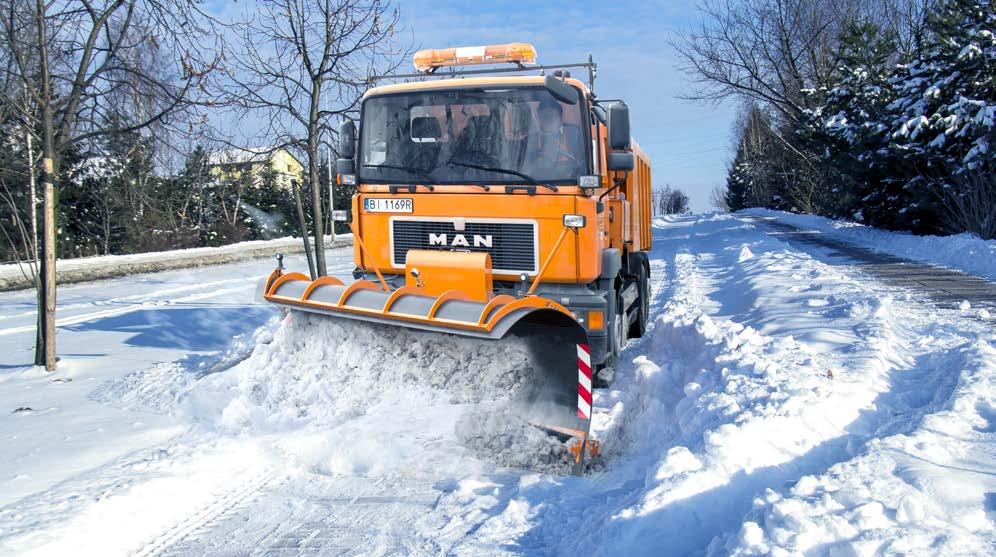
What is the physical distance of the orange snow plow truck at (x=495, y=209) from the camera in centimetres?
536

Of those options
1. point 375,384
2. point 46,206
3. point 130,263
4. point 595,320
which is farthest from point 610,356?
point 130,263

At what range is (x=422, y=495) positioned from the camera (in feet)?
14.1

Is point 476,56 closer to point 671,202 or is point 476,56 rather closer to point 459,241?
point 459,241

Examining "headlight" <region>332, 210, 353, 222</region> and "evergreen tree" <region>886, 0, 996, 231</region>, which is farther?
"evergreen tree" <region>886, 0, 996, 231</region>

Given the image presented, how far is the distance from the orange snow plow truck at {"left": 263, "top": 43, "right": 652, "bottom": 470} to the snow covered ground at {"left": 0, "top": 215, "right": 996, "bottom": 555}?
35 cm

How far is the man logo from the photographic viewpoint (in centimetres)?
582

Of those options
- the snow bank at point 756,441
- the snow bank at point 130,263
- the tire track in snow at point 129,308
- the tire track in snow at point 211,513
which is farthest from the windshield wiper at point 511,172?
the snow bank at point 130,263

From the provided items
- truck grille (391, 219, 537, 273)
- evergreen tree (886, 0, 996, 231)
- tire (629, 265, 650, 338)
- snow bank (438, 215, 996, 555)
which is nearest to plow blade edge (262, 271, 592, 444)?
snow bank (438, 215, 996, 555)

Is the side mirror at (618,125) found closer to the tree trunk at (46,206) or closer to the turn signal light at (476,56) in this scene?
the turn signal light at (476,56)

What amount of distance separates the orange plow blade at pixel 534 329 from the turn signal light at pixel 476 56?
2.77 metres

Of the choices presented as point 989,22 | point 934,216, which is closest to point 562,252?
point 989,22

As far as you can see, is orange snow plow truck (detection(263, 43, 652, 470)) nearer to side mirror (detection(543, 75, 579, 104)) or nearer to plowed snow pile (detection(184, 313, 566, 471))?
side mirror (detection(543, 75, 579, 104))

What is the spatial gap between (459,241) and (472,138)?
0.85m

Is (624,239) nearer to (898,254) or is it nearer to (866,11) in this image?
(898,254)
